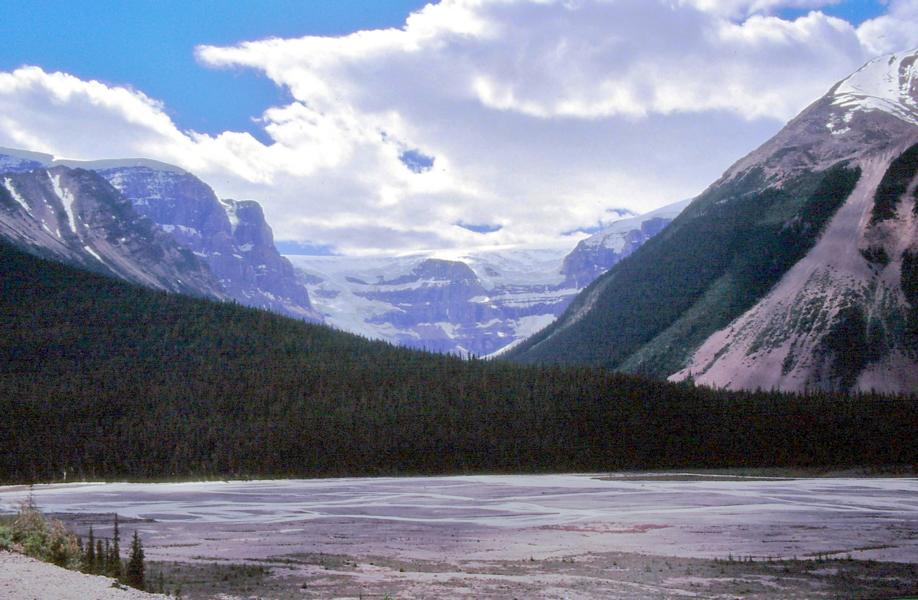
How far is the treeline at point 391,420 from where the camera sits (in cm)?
14062

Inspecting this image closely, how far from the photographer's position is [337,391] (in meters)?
164

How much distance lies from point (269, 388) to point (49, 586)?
5468 inches

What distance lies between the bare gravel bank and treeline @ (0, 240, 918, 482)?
102 meters

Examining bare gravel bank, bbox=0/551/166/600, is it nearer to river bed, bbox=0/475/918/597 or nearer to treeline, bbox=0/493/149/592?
treeline, bbox=0/493/149/592

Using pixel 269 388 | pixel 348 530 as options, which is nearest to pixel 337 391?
pixel 269 388

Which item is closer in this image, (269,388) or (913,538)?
(913,538)

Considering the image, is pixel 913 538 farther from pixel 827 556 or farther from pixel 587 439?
pixel 587 439

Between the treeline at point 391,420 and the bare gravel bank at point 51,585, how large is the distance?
102153 mm

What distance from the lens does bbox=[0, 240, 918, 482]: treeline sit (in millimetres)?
140625

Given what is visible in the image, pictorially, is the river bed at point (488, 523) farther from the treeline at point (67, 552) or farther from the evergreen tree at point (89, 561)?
the evergreen tree at point (89, 561)

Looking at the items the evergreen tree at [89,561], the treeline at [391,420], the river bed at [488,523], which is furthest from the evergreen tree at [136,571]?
the treeline at [391,420]

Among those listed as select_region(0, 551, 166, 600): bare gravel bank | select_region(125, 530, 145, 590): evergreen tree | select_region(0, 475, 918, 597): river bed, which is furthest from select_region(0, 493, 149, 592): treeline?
select_region(0, 475, 918, 597): river bed

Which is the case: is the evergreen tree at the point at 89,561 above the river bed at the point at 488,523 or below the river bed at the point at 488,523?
above

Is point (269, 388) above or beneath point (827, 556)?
above
